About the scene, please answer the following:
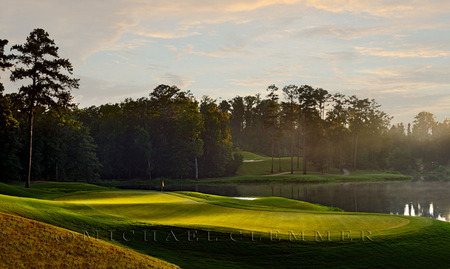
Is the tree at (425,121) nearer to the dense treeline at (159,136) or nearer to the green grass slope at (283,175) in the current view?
the dense treeline at (159,136)

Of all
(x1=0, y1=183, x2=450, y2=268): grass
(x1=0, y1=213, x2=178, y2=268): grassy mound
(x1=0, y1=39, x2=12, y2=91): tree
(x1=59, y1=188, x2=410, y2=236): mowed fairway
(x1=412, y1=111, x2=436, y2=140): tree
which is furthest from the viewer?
(x1=412, y1=111, x2=436, y2=140): tree

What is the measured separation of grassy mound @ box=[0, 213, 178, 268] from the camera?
9.26 m

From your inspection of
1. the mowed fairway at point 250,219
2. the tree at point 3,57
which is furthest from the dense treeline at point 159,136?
the mowed fairway at point 250,219

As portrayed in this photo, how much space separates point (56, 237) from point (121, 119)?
82590 millimetres

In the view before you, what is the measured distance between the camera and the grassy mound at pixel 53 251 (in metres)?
9.26

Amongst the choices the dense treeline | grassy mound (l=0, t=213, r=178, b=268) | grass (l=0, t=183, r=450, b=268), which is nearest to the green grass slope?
the dense treeline

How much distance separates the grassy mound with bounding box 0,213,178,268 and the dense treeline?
31654 millimetres

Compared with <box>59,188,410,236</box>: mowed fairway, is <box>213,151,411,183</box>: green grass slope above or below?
below

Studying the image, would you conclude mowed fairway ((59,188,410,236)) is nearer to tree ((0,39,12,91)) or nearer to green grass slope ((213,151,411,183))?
tree ((0,39,12,91))

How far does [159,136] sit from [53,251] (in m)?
80.9

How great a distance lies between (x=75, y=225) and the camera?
46.5 ft

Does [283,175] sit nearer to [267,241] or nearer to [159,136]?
[159,136]

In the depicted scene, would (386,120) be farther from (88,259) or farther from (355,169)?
(88,259)

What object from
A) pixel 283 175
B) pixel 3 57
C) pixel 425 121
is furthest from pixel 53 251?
pixel 425 121
